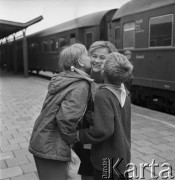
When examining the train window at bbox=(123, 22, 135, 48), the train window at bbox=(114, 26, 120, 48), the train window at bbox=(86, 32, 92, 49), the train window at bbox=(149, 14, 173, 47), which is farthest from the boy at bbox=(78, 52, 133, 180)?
the train window at bbox=(86, 32, 92, 49)

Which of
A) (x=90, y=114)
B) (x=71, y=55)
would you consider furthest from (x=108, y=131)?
(x=71, y=55)

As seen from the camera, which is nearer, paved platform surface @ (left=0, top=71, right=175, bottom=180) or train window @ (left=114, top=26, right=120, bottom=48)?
paved platform surface @ (left=0, top=71, right=175, bottom=180)

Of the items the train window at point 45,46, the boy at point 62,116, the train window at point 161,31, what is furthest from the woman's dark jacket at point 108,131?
the train window at point 45,46

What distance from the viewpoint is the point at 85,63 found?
2.32 m

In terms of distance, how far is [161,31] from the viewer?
7863 mm

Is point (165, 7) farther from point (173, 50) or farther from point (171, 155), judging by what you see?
point (171, 155)

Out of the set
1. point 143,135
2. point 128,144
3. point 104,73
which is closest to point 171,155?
point 143,135

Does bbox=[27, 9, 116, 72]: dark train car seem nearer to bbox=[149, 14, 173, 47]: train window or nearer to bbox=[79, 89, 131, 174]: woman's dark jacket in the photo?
bbox=[149, 14, 173, 47]: train window

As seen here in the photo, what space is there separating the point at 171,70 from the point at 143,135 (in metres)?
2.59

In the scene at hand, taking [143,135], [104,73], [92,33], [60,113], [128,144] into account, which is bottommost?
[143,135]

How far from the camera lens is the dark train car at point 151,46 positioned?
299 inches

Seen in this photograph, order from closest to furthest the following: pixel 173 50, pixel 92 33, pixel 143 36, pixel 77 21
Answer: pixel 173 50
pixel 143 36
pixel 92 33
pixel 77 21

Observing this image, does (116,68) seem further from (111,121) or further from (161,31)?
(161,31)

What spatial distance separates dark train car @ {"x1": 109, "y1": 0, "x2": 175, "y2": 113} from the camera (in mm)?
7598
